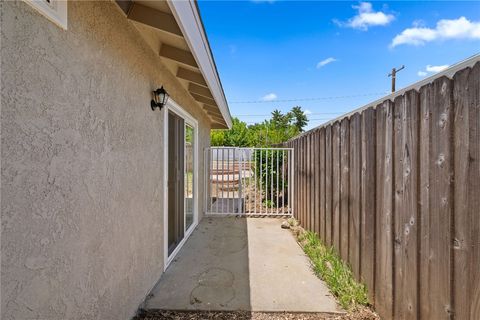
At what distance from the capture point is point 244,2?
9.66 metres

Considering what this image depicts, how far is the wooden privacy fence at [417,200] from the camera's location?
153 cm

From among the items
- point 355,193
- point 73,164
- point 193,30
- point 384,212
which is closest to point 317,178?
point 355,193

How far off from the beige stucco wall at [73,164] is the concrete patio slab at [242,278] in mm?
594

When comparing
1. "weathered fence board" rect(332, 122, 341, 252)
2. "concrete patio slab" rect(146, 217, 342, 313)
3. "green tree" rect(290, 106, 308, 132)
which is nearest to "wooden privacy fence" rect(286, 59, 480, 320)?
"weathered fence board" rect(332, 122, 341, 252)

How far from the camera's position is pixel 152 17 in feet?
7.79

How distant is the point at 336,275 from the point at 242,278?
4.06ft

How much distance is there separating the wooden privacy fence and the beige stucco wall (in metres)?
2.44

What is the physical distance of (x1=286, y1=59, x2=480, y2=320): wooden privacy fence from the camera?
1.53m

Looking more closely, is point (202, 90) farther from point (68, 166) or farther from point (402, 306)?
point (402, 306)

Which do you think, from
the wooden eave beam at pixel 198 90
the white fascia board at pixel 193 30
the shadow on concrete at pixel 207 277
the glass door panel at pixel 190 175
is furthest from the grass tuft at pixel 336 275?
the wooden eave beam at pixel 198 90

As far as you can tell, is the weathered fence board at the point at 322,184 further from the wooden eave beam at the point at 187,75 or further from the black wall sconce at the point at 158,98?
the black wall sconce at the point at 158,98

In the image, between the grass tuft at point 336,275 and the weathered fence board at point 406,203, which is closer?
the weathered fence board at point 406,203

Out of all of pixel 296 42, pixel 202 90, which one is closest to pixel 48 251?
pixel 202 90

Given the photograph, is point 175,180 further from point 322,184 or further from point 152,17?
point 152,17
